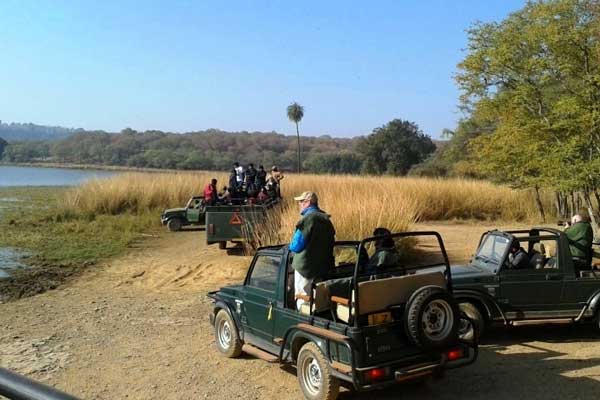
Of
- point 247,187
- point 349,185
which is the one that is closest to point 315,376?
point 247,187

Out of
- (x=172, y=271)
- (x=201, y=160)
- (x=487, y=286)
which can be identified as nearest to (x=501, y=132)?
(x=172, y=271)

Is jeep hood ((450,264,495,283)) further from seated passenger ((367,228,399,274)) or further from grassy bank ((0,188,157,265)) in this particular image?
grassy bank ((0,188,157,265))

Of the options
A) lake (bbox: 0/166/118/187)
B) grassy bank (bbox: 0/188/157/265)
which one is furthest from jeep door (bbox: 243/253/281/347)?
lake (bbox: 0/166/118/187)

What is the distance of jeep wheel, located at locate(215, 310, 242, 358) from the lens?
25.3 ft

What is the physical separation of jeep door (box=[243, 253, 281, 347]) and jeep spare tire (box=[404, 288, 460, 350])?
1.76 metres

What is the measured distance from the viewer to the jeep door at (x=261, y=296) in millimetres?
7035

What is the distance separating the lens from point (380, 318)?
591 cm

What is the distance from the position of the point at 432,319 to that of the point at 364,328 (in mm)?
703

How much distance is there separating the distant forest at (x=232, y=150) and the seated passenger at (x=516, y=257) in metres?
47.9

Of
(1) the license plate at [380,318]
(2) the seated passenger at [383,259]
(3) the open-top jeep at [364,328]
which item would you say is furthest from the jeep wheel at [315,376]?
(2) the seated passenger at [383,259]

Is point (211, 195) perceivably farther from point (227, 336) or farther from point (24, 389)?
point (24, 389)

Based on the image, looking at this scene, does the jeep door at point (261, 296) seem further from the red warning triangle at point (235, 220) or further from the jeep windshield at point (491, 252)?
the red warning triangle at point (235, 220)

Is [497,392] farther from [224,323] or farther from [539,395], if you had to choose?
[224,323]

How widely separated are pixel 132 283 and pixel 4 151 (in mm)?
135644
